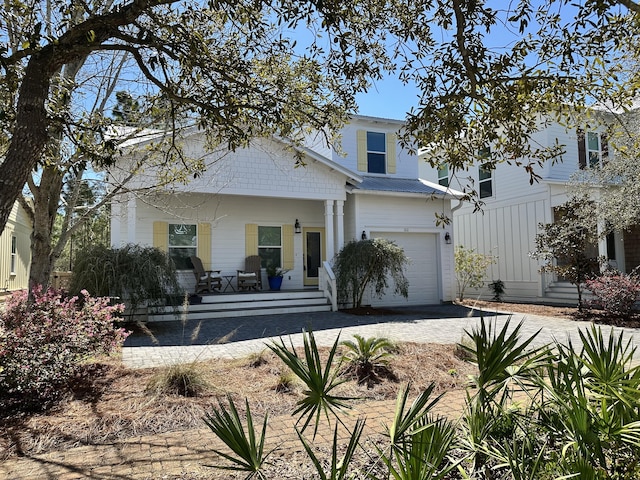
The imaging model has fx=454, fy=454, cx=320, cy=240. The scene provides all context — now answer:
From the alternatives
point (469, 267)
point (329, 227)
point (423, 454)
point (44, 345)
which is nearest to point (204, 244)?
point (329, 227)

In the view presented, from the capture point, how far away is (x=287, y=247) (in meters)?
15.3

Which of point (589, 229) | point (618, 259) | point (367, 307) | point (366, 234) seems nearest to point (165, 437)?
point (367, 307)

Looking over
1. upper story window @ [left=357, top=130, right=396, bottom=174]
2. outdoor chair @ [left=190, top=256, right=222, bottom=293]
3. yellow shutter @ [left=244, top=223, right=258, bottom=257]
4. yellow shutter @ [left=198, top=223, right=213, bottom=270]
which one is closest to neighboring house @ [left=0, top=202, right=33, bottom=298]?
yellow shutter @ [left=198, top=223, right=213, bottom=270]

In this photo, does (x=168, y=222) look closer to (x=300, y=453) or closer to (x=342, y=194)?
(x=342, y=194)

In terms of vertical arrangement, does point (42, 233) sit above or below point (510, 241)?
below

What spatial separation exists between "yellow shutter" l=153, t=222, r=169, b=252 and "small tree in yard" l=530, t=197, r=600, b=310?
11.1 metres

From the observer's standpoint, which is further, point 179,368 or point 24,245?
point 24,245

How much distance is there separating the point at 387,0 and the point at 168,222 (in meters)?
10.0

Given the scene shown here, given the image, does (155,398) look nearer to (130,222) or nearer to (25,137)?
(25,137)

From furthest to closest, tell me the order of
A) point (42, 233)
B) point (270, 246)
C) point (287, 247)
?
1. point (287, 247)
2. point (270, 246)
3. point (42, 233)

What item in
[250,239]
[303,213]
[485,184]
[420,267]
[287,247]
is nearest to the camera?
[250,239]

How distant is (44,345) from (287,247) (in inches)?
419

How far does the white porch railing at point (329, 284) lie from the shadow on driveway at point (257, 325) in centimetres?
53

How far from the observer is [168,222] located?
45.1 ft
